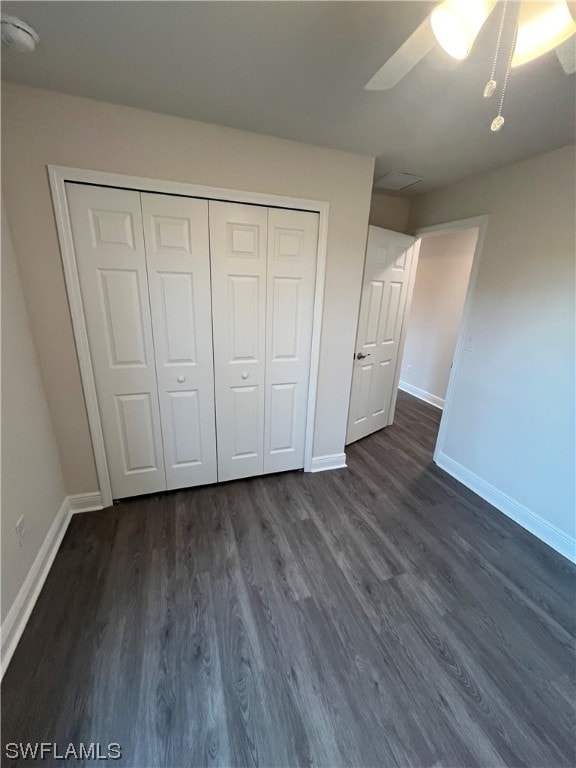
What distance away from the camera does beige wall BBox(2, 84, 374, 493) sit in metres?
1.52

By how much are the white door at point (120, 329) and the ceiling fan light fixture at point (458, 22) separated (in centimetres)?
154

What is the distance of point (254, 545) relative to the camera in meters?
1.87

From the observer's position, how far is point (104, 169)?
162cm

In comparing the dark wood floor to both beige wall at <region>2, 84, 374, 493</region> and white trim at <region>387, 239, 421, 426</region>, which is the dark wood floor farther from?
white trim at <region>387, 239, 421, 426</region>

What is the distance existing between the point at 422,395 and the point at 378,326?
2.14m

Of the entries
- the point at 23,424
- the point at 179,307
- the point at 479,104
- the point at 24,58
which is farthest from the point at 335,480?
the point at 24,58

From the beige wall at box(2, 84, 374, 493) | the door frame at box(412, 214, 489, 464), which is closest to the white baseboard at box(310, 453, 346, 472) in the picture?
the door frame at box(412, 214, 489, 464)

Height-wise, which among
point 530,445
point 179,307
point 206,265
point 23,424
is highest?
point 206,265

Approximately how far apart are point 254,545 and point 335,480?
0.91m

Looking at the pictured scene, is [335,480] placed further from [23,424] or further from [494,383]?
[23,424]

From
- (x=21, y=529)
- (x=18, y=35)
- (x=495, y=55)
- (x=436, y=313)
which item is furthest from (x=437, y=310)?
(x=21, y=529)

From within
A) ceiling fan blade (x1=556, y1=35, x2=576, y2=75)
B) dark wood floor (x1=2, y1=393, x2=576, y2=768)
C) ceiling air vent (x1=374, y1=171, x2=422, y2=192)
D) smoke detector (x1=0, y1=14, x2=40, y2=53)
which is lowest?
dark wood floor (x1=2, y1=393, x2=576, y2=768)

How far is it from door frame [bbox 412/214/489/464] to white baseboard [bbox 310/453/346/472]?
894 mm

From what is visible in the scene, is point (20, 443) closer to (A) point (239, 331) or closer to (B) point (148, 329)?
(B) point (148, 329)
